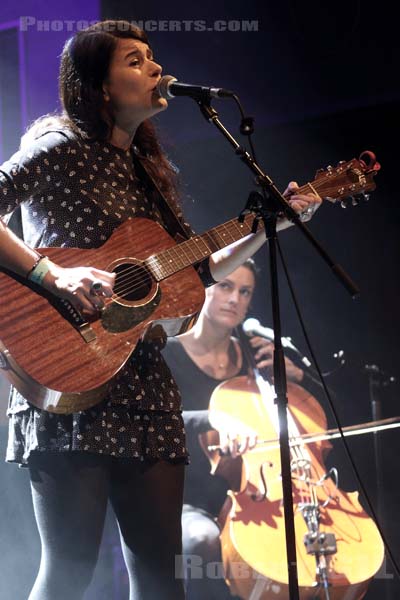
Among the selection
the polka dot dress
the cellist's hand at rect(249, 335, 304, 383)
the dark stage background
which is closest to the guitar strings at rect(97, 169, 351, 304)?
the polka dot dress

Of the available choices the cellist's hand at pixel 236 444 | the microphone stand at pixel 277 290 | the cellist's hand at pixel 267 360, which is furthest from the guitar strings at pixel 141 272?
the cellist's hand at pixel 267 360

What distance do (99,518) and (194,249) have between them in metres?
0.75

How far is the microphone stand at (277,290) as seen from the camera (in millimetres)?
1755

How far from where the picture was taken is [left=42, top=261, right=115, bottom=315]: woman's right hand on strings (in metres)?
1.83

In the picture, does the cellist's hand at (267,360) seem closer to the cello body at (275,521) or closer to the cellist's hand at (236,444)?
the cello body at (275,521)

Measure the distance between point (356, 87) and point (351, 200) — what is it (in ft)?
6.29

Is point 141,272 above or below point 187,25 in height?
below

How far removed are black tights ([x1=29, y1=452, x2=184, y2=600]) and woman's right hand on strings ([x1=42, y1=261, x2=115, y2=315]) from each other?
0.35 m

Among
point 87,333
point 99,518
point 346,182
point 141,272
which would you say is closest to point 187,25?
point 346,182

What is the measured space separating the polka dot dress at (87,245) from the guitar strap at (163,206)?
10 centimetres

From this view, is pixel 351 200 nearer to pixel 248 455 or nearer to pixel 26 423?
pixel 26 423

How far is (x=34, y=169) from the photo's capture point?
6.30 feet

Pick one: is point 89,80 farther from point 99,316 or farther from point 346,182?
point 346,182

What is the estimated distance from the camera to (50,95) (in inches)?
152
